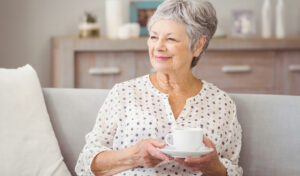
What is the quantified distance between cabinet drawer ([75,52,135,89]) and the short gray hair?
5.61 feet

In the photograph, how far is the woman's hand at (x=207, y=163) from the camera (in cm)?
172

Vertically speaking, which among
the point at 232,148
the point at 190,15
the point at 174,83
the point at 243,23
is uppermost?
the point at 190,15

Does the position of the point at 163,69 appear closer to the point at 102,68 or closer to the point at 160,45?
the point at 160,45

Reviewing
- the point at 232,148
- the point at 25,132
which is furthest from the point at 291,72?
the point at 25,132

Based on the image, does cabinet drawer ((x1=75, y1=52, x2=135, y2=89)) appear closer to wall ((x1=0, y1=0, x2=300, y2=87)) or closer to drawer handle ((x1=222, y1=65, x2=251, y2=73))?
wall ((x1=0, y1=0, x2=300, y2=87))

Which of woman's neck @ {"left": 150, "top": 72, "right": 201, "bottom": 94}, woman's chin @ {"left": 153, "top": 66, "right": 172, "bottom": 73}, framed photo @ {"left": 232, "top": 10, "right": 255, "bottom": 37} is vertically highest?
framed photo @ {"left": 232, "top": 10, "right": 255, "bottom": 37}

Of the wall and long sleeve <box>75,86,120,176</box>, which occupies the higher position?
the wall

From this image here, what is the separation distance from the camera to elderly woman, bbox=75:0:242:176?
1.88 metres

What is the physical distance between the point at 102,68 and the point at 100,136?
1.81 meters

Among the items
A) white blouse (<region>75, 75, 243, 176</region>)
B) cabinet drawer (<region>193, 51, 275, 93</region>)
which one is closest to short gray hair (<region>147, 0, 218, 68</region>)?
white blouse (<region>75, 75, 243, 176</region>)

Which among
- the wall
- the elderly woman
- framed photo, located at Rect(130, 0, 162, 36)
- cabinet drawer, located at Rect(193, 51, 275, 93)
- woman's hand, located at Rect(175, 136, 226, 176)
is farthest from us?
framed photo, located at Rect(130, 0, 162, 36)

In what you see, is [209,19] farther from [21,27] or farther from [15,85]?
[21,27]

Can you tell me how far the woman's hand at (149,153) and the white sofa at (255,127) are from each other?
1.27ft

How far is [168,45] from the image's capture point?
1.97 m
